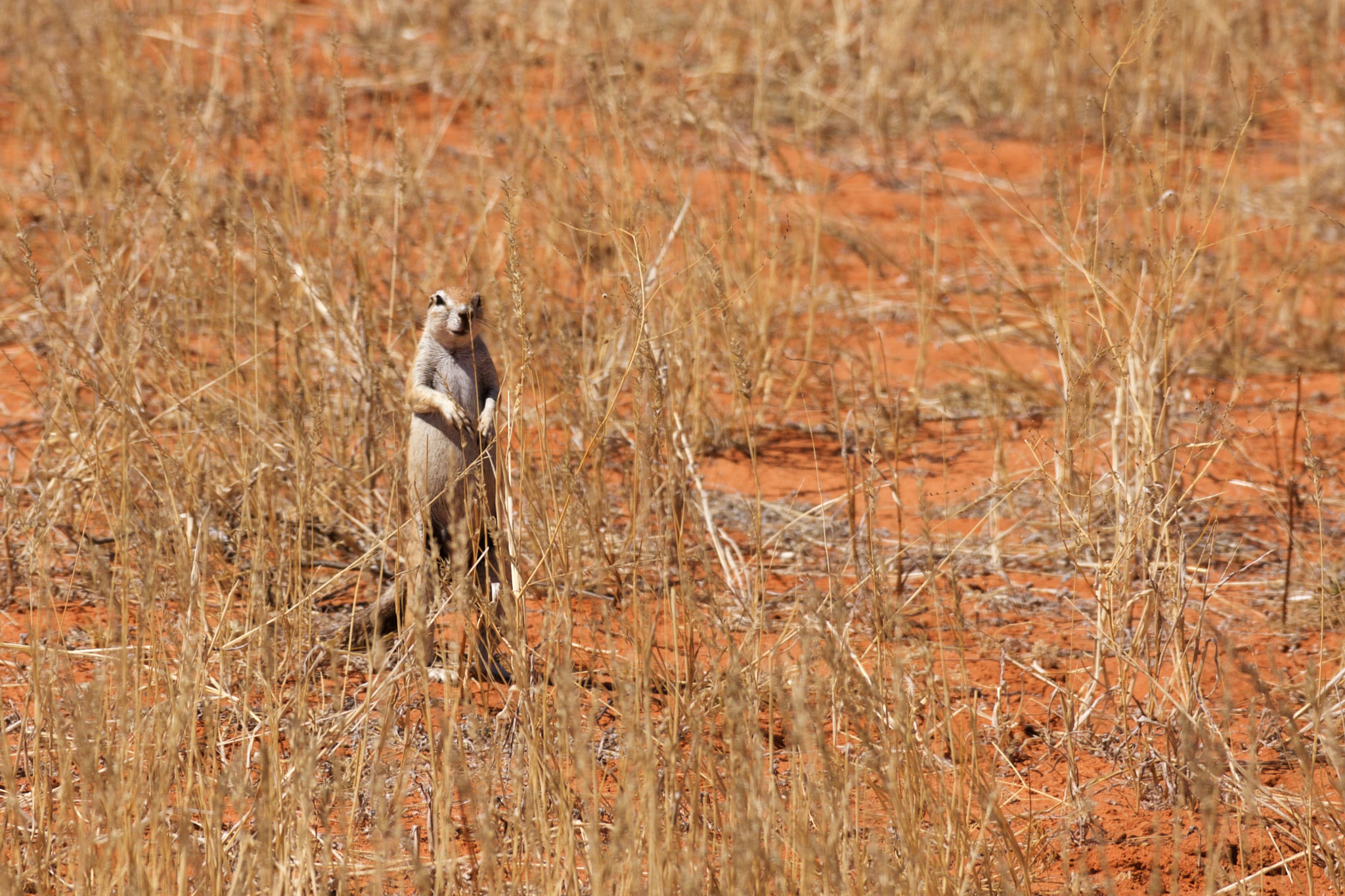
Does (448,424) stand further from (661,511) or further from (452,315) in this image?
(661,511)

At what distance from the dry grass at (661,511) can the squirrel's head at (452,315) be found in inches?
3.7

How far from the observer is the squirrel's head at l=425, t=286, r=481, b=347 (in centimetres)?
346

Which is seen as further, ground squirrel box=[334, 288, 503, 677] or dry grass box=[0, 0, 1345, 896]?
ground squirrel box=[334, 288, 503, 677]

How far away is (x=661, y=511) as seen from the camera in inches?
142

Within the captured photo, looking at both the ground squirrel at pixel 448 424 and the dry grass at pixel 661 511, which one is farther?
the ground squirrel at pixel 448 424

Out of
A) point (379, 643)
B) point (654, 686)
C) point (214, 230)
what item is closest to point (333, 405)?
point (214, 230)

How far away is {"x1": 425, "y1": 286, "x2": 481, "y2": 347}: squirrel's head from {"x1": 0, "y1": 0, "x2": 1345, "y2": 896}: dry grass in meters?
0.09

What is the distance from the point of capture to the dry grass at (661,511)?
2.48 m

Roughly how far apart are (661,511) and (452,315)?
72 centimetres

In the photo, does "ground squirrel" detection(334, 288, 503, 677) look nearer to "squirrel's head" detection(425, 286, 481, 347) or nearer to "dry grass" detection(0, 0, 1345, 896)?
"squirrel's head" detection(425, 286, 481, 347)

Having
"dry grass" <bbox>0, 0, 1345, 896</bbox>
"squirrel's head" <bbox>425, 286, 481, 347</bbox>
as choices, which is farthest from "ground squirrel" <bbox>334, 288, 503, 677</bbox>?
"dry grass" <bbox>0, 0, 1345, 896</bbox>

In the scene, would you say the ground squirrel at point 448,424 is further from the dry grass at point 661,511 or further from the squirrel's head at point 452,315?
the dry grass at point 661,511

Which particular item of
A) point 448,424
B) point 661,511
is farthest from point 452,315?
point 661,511

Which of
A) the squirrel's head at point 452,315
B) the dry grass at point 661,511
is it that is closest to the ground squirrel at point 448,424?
the squirrel's head at point 452,315
